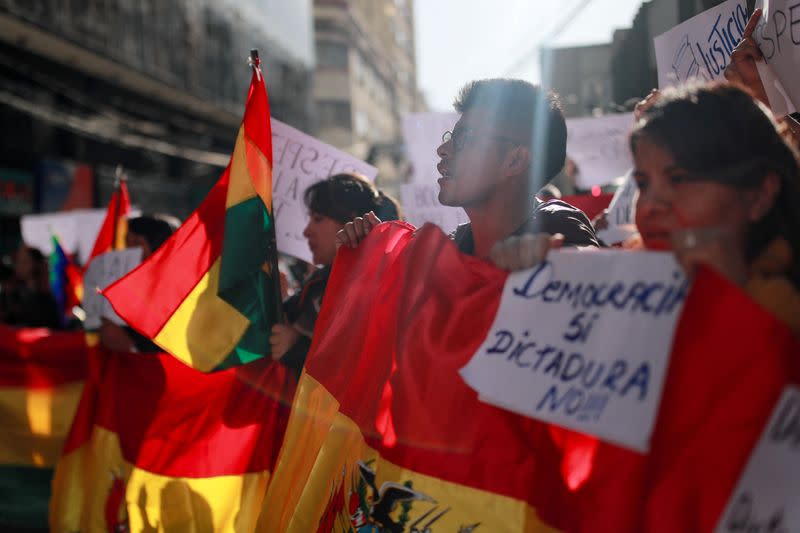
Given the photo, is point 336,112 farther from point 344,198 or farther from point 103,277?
point 344,198

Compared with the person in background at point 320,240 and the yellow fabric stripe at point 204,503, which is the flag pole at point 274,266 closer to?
the person in background at point 320,240

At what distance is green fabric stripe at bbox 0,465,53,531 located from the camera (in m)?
4.77

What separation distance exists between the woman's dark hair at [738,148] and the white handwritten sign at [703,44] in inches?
52.8

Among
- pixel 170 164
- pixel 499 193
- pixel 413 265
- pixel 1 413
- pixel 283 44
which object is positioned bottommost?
pixel 1 413

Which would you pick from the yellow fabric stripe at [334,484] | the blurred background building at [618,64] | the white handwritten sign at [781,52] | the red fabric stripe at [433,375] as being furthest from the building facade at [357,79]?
the red fabric stripe at [433,375]

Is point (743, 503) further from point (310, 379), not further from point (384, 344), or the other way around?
point (310, 379)

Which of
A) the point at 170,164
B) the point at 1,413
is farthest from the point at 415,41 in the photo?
the point at 1,413

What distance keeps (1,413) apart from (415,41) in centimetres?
7543

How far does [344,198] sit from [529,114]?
3.72 ft

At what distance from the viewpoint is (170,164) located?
18875mm

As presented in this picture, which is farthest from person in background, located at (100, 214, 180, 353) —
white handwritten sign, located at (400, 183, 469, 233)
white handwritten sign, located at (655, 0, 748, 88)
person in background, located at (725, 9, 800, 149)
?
person in background, located at (725, 9, 800, 149)

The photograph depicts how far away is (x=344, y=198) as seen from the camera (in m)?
3.43

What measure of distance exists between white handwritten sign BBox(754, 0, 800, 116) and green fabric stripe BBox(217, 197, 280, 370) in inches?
76.7

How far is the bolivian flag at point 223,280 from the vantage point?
324 cm
